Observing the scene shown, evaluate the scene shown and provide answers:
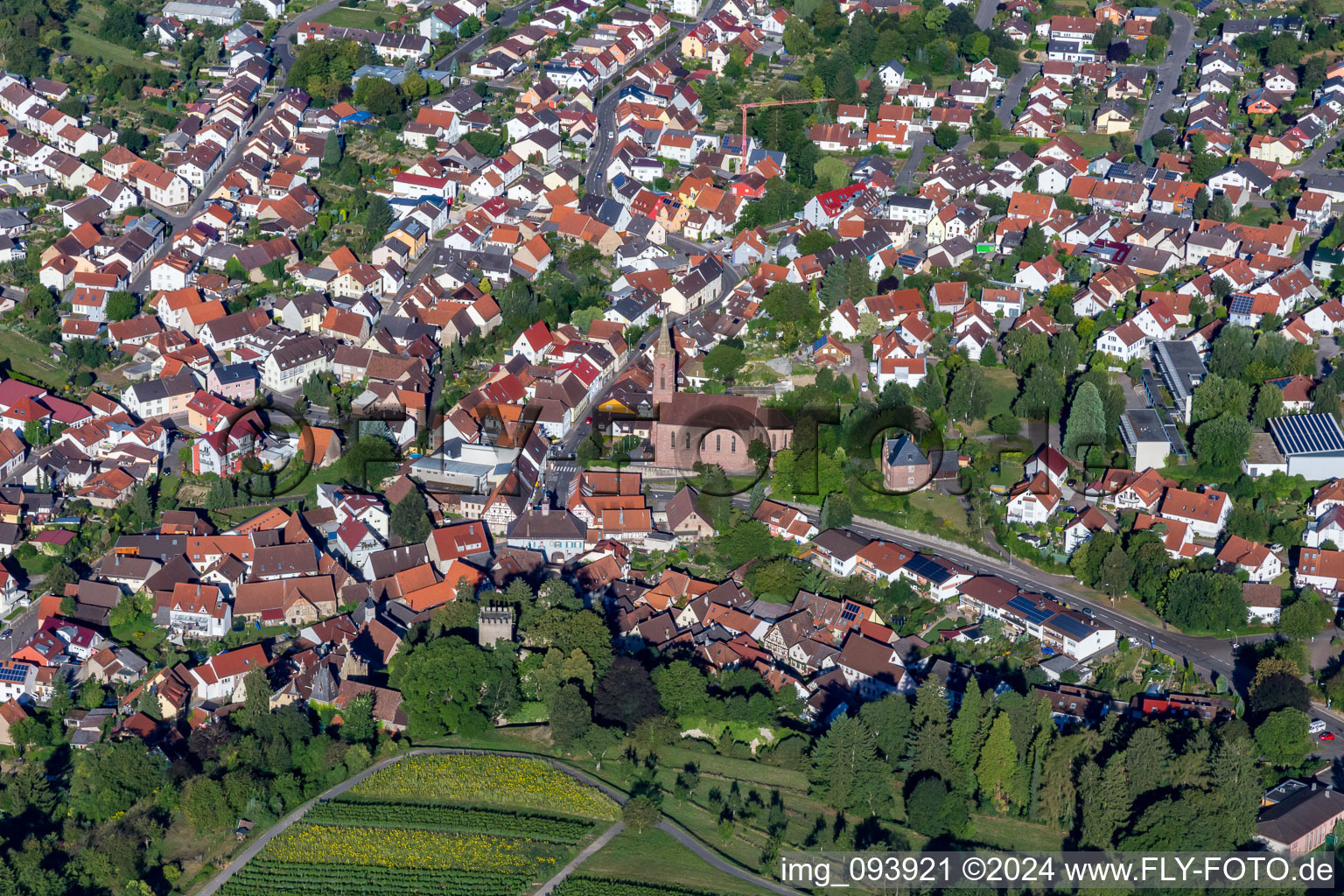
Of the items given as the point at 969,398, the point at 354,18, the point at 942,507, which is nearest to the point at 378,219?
the point at 354,18

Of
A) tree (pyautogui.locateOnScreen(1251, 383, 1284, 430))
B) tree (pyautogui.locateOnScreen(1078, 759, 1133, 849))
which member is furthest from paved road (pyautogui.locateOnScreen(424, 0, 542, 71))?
tree (pyautogui.locateOnScreen(1078, 759, 1133, 849))

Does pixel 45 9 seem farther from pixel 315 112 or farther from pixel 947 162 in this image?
pixel 947 162

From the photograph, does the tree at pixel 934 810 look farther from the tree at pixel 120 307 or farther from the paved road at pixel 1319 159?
the paved road at pixel 1319 159

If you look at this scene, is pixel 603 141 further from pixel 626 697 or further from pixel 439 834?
pixel 439 834

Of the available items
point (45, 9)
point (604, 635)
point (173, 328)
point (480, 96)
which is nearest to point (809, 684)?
point (604, 635)

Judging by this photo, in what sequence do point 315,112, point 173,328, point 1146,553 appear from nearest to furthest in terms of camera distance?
point 1146,553
point 173,328
point 315,112

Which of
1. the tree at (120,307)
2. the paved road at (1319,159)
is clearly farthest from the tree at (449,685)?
the paved road at (1319,159)
